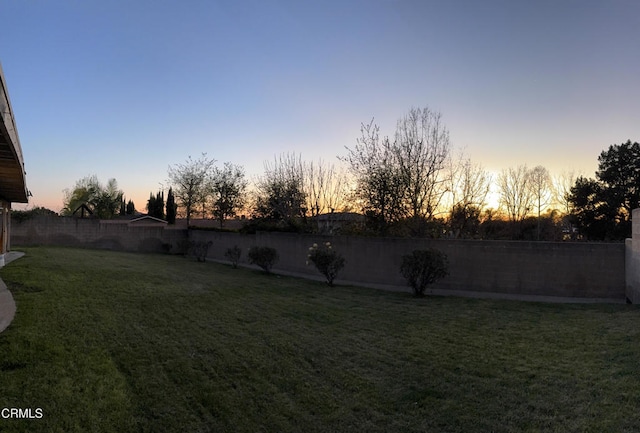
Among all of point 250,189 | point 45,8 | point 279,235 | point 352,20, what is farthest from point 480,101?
point 250,189

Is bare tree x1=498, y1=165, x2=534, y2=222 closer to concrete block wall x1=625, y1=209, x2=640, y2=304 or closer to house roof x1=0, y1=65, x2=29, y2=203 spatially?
concrete block wall x1=625, y1=209, x2=640, y2=304

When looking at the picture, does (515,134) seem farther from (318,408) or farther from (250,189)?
(250,189)

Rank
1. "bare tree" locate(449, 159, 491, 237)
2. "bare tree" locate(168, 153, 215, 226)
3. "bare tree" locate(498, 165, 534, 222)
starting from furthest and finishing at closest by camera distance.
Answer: "bare tree" locate(168, 153, 215, 226) → "bare tree" locate(498, 165, 534, 222) → "bare tree" locate(449, 159, 491, 237)

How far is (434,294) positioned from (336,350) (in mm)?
6880

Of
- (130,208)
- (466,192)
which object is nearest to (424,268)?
(466,192)

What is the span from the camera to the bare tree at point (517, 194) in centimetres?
3447

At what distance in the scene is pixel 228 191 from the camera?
37031 millimetres

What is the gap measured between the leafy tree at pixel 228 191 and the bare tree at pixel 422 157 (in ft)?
67.3

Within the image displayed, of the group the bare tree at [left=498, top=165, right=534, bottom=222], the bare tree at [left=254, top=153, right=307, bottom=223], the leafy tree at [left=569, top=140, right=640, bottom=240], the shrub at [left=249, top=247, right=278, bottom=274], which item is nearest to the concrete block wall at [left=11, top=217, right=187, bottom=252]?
the bare tree at [left=254, top=153, right=307, bottom=223]

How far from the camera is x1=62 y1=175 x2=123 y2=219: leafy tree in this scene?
5141 centimetres

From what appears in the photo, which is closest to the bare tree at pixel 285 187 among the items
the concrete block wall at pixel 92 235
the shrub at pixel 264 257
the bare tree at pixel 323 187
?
the bare tree at pixel 323 187

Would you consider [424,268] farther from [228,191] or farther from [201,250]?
[228,191]

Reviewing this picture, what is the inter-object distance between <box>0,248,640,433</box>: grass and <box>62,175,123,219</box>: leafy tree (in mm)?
48744

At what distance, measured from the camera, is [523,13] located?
→ 11227 mm
